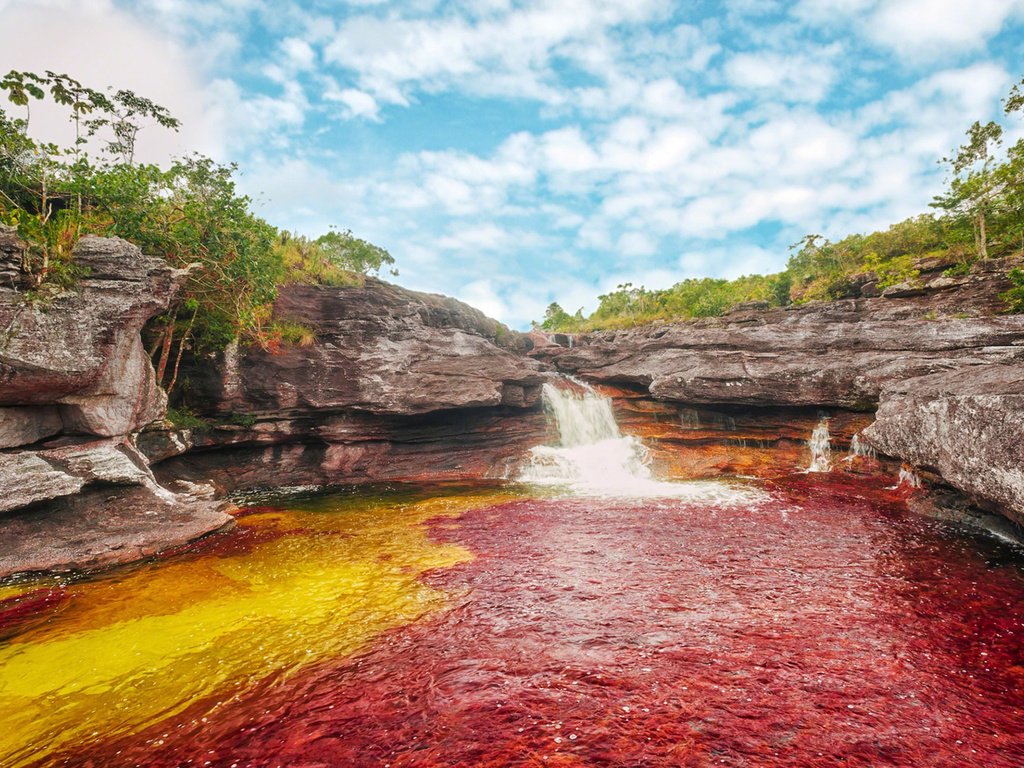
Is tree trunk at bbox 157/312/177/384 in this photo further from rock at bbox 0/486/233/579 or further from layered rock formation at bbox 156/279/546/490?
rock at bbox 0/486/233/579

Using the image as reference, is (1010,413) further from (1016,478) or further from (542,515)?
(542,515)

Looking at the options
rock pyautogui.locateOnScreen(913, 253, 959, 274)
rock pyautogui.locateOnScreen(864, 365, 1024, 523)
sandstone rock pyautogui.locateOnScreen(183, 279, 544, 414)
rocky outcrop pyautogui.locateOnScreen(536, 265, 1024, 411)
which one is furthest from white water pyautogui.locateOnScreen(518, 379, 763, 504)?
rock pyautogui.locateOnScreen(913, 253, 959, 274)

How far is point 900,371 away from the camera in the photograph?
58.4 ft

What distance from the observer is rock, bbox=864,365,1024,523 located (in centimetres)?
870

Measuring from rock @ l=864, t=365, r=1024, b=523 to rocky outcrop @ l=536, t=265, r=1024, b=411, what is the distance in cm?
423

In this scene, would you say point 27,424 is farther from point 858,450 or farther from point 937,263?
point 937,263

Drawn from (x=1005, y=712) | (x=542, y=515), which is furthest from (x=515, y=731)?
(x=542, y=515)

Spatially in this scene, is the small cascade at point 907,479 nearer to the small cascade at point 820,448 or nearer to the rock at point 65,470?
the small cascade at point 820,448

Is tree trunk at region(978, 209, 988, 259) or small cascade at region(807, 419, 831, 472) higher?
tree trunk at region(978, 209, 988, 259)

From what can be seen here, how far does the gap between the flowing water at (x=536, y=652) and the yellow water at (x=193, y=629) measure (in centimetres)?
5

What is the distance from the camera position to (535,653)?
626 centimetres

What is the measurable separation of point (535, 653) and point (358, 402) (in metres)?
17.2

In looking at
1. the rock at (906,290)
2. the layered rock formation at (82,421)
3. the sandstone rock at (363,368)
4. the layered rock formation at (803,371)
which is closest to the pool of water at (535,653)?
the layered rock formation at (82,421)

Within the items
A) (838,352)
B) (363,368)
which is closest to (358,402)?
(363,368)
